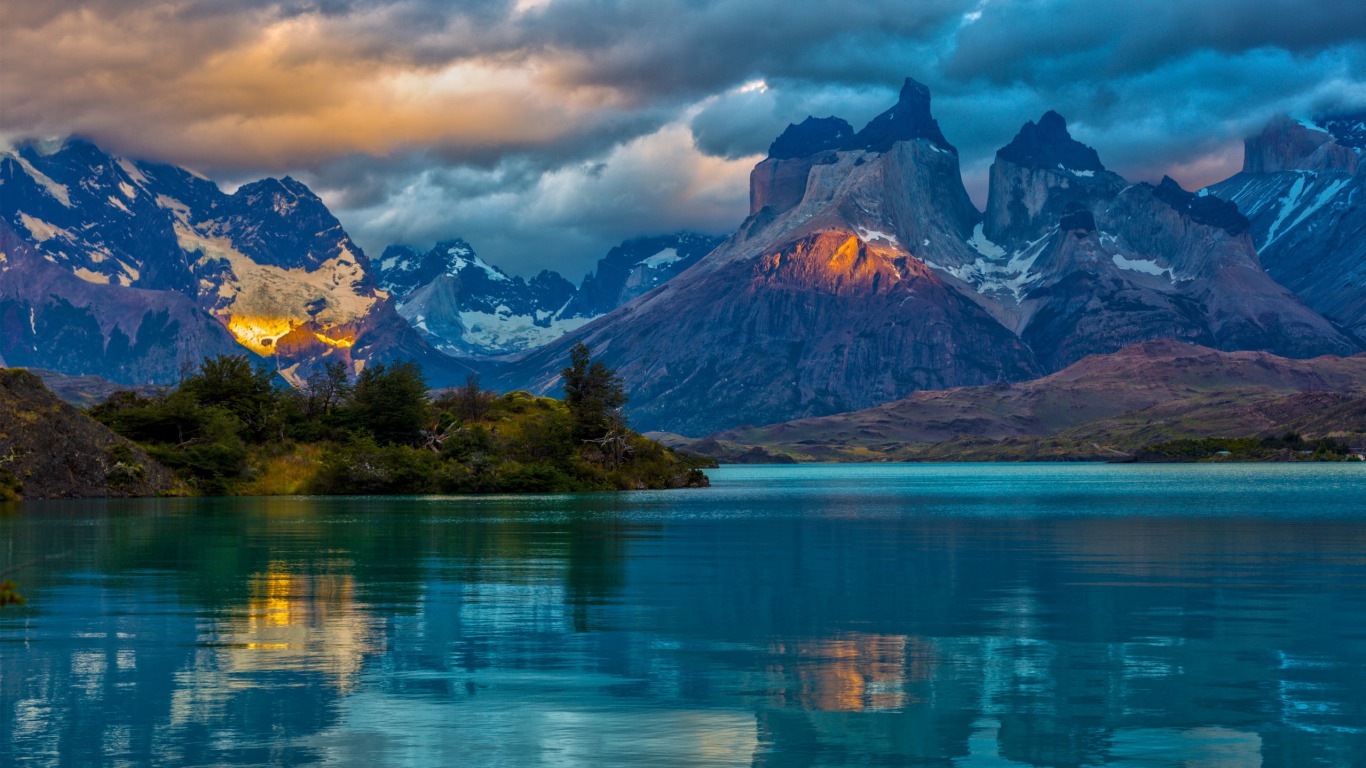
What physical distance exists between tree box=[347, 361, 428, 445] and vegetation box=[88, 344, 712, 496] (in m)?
0.16

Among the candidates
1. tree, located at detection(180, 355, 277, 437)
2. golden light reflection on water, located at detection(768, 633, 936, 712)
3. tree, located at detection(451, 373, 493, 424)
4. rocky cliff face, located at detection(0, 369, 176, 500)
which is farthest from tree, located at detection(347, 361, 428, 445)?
golden light reflection on water, located at detection(768, 633, 936, 712)

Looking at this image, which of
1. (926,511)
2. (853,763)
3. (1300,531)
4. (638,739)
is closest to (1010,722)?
(853,763)

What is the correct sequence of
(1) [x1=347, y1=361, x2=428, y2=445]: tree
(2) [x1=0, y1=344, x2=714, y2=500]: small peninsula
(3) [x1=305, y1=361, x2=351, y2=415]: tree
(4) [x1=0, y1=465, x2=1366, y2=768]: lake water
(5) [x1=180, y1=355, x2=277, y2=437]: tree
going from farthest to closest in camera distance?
(3) [x1=305, y1=361, x2=351, y2=415]: tree, (1) [x1=347, y1=361, x2=428, y2=445]: tree, (5) [x1=180, y1=355, x2=277, y2=437]: tree, (2) [x1=0, y1=344, x2=714, y2=500]: small peninsula, (4) [x1=0, y1=465, x2=1366, y2=768]: lake water

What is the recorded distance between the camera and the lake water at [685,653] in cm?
2664

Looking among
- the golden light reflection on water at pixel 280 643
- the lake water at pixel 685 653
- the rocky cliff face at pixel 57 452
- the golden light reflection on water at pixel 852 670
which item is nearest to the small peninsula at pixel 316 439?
the rocky cliff face at pixel 57 452

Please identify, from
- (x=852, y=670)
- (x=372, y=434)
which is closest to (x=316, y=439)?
(x=372, y=434)

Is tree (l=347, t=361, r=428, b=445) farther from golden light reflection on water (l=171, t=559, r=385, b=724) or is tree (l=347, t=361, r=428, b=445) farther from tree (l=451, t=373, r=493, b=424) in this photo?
golden light reflection on water (l=171, t=559, r=385, b=724)

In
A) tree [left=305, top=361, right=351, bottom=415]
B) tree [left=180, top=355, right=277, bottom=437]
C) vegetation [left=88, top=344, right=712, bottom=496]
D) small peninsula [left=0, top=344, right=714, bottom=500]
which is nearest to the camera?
small peninsula [left=0, top=344, right=714, bottom=500]

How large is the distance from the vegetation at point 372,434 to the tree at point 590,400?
18 centimetres

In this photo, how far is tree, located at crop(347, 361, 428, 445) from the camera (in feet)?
563

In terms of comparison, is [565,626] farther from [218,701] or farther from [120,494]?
[120,494]

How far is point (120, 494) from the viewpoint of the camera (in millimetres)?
146500

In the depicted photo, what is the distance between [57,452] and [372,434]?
37.2m

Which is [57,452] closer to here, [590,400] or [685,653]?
[590,400]
